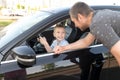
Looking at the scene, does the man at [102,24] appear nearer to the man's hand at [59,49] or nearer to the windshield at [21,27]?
the man's hand at [59,49]

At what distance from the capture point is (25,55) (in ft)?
10.0

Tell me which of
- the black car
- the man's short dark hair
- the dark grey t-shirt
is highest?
the man's short dark hair

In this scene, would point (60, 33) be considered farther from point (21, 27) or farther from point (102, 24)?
point (102, 24)

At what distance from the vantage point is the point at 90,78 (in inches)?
138

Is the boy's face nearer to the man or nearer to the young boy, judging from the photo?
the young boy

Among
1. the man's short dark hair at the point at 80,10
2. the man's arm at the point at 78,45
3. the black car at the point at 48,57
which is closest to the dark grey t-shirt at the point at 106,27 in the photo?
the man's short dark hair at the point at 80,10

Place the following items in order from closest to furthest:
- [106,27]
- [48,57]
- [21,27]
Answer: [106,27] < [48,57] < [21,27]

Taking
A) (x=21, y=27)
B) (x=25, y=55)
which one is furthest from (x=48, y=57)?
(x=21, y=27)

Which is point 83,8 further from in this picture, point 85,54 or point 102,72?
point 102,72

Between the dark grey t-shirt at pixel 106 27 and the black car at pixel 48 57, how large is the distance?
67cm

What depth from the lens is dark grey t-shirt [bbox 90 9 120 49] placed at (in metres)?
2.73

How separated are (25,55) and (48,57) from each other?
1.23 feet

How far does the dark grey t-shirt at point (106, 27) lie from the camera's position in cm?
273

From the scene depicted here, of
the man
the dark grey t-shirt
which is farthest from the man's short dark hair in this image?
the dark grey t-shirt
